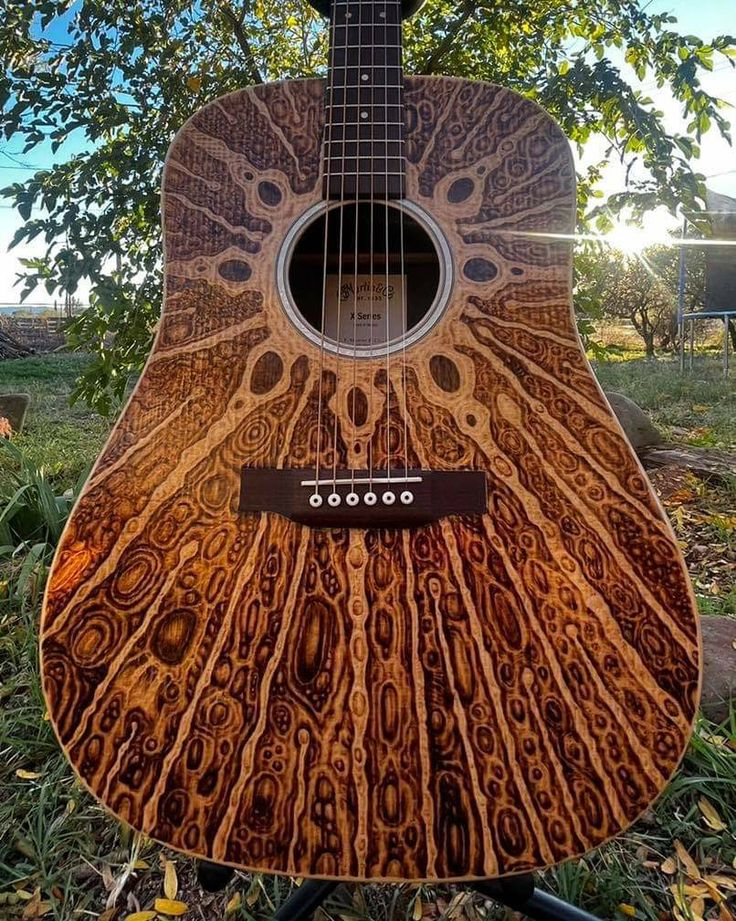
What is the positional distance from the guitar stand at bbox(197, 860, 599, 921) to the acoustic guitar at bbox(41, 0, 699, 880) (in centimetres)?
9

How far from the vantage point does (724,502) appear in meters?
2.20

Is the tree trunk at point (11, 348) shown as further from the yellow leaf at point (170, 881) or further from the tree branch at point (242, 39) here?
the yellow leaf at point (170, 881)

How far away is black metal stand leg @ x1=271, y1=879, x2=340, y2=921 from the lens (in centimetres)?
76

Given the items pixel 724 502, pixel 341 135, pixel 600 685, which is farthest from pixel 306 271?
pixel 724 502

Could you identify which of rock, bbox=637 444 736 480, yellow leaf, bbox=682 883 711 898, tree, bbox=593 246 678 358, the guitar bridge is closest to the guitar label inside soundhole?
the guitar bridge

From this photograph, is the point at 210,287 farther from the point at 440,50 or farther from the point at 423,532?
the point at 440,50

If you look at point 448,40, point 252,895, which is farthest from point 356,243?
point 448,40

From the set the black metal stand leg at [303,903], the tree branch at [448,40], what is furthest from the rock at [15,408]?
the black metal stand leg at [303,903]

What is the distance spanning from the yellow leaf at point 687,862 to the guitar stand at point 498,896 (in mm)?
296

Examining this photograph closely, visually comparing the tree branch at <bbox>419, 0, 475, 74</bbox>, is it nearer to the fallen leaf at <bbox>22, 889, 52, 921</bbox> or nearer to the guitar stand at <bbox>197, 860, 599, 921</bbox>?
the guitar stand at <bbox>197, 860, 599, 921</bbox>

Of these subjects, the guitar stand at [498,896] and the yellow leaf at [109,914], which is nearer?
the guitar stand at [498,896]

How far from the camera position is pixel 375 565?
2.17 ft

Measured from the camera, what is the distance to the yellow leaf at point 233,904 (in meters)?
0.89

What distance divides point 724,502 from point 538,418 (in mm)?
1848
